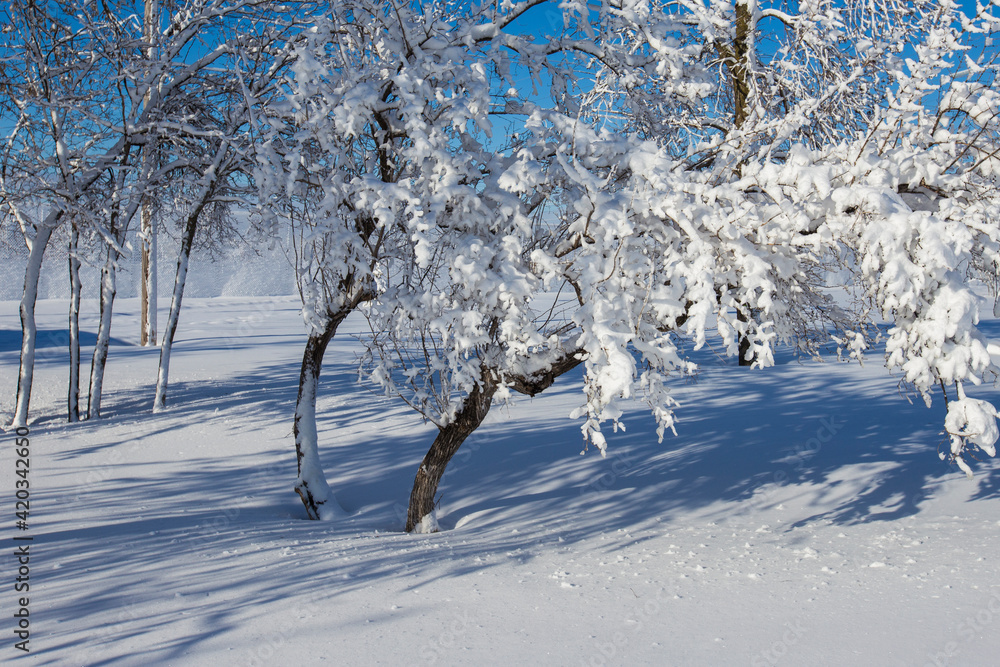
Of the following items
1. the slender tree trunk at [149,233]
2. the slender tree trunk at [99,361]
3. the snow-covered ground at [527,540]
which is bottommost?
the snow-covered ground at [527,540]

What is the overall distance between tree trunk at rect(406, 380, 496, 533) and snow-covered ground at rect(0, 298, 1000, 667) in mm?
337

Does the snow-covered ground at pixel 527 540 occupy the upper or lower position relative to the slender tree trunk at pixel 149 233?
lower

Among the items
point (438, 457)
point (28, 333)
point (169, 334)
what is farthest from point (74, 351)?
point (438, 457)

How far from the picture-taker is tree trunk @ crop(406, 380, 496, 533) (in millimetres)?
5730

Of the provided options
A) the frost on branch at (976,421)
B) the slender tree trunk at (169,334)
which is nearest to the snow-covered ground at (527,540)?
the slender tree trunk at (169,334)

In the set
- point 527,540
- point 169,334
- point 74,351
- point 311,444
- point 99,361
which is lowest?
point 527,540

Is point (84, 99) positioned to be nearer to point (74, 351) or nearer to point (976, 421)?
point (74, 351)

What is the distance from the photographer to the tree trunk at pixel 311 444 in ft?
21.7

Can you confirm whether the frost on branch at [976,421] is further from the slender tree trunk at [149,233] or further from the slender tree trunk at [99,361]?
the slender tree trunk at [99,361]

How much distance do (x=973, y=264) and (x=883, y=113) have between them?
131cm

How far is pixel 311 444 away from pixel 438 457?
1.63 meters

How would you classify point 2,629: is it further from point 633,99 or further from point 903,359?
point 633,99

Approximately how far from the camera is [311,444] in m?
6.79

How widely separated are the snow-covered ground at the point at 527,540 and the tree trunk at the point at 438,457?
34 cm
